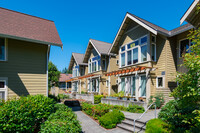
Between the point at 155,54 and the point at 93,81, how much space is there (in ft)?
43.0

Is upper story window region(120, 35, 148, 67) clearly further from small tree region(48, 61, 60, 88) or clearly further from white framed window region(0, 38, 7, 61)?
small tree region(48, 61, 60, 88)

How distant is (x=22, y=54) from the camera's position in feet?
30.0

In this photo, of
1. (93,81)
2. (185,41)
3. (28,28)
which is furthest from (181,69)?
(93,81)

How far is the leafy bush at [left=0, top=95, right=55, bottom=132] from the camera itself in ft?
18.2

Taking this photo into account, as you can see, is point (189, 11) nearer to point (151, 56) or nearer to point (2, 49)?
point (151, 56)

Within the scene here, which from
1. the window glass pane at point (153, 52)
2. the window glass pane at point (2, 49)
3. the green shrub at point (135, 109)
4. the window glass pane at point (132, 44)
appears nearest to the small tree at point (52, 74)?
the window glass pane at point (132, 44)

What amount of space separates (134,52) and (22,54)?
35.5 feet

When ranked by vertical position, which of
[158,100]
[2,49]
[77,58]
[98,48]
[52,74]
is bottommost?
[158,100]

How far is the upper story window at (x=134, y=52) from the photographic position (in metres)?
14.0

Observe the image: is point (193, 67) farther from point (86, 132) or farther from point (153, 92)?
point (153, 92)

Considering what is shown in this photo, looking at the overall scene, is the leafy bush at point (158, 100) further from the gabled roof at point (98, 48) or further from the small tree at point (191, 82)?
the gabled roof at point (98, 48)

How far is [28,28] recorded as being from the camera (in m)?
9.73

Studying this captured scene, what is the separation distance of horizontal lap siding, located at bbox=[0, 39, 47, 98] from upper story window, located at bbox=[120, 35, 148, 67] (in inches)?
366

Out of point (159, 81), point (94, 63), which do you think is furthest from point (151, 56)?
point (94, 63)
